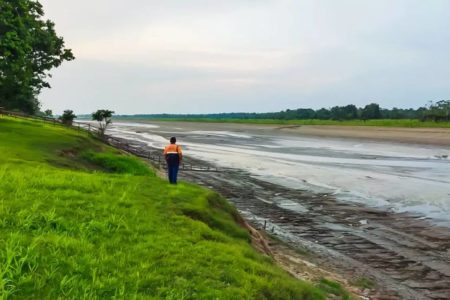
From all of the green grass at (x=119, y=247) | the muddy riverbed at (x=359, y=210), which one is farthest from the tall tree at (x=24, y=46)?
the green grass at (x=119, y=247)

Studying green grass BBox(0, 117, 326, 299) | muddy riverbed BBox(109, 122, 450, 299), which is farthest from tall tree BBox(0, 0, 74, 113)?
green grass BBox(0, 117, 326, 299)

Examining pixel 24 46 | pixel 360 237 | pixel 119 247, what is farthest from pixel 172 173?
pixel 24 46

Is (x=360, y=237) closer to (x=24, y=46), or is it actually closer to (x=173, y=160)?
(x=173, y=160)

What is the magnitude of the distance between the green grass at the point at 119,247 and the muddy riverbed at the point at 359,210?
13.5 feet

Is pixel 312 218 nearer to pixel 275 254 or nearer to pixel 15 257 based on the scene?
pixel 275 254

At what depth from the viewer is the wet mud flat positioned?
39.3 feet

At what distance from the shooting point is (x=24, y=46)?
28969 mm

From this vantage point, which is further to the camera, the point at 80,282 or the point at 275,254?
the point at 275,254

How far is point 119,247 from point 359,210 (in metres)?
15.5

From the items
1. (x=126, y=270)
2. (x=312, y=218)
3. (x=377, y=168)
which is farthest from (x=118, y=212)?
(x=377, y=168)

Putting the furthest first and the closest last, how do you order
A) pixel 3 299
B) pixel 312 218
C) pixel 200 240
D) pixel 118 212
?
pixel 312 218 < pixel 118 212 < pixel 200 240 < pixel 3 299

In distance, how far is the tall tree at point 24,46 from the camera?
27.5 m

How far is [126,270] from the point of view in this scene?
671cm

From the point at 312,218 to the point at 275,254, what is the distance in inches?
254
